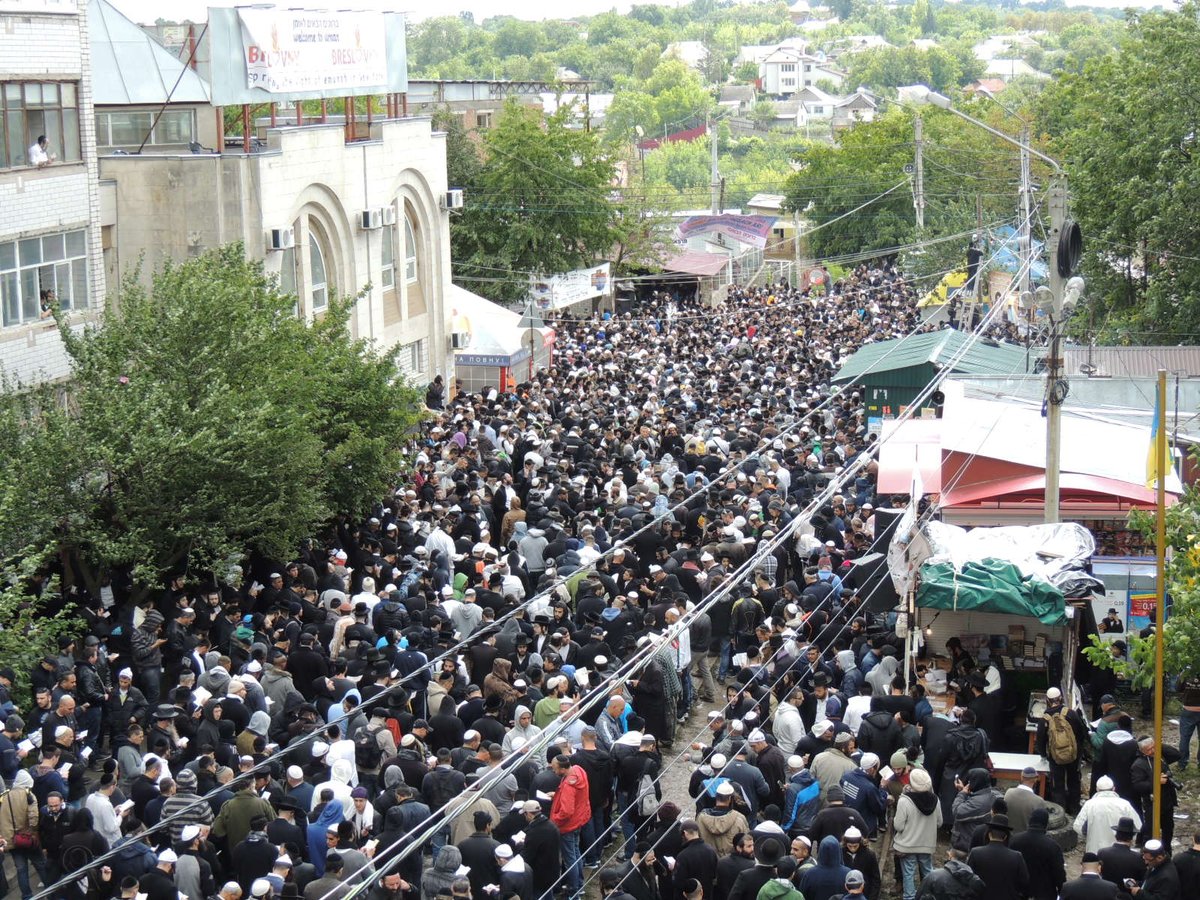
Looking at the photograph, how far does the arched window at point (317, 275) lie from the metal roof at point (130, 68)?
3547mm

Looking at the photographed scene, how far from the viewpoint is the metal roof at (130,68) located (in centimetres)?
2980

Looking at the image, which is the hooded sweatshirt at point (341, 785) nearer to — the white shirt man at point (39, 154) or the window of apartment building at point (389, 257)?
the white shirt man at point (39, 154)

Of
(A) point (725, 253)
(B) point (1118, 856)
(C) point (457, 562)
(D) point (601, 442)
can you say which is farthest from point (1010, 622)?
(A) point (725, 253)

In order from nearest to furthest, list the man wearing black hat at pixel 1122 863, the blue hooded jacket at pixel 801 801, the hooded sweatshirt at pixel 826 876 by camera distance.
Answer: the hooded sweatshirt at pixel 826 876, the man wearing black hat at pixel 1122 863, the blue hooded jacket at pixel 801 801

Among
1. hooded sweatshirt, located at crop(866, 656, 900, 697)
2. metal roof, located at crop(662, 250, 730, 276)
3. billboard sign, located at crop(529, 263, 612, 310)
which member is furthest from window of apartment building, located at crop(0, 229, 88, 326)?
metal roof, located at crop(662, 250, 730, 276)

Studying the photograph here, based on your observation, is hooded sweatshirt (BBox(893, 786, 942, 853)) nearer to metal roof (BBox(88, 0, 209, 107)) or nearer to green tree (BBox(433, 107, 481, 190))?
metal roof (BBox(88, 0, 209, 107))

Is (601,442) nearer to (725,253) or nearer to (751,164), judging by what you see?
(725,253)

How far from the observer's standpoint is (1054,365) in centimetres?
1631

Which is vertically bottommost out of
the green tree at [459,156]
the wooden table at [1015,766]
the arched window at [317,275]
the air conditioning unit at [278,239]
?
the wooden table at [1015,766]

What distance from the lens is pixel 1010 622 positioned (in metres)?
15.4

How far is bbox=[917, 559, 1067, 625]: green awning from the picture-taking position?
48.0ft

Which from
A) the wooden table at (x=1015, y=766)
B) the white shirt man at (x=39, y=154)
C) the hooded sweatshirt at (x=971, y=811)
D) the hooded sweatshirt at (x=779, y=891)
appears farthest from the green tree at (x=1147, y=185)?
the hooded sweatshirt at (x=779, y=891)

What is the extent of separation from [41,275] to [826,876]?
676 inches

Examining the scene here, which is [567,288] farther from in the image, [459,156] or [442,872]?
[442,872]
